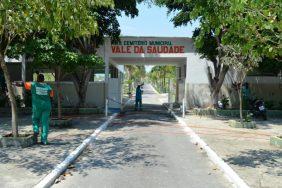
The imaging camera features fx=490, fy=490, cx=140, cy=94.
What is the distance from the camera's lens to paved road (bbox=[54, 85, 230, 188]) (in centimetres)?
864

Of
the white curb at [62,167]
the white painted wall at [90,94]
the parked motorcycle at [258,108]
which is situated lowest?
Answer: the white curb at [62,167]

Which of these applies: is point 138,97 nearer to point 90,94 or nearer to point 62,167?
point 90,94

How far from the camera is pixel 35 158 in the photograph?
1041cm

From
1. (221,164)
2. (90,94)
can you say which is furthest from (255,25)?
(90,94)

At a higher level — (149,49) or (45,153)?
(149,49)

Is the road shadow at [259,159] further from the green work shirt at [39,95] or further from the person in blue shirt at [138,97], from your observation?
the person in blue shirt at [138,97]

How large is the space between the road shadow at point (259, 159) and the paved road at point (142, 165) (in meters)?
0.67

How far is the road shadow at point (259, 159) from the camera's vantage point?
10281mm

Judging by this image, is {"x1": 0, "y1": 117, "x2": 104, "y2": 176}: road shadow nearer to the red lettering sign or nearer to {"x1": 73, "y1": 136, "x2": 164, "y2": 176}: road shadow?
{"x1": 73, "y1": 136, "x2": 164, "y2": 176}: road shadow

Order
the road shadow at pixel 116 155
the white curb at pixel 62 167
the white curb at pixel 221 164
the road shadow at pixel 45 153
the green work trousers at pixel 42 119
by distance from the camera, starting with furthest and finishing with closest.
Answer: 1. the green work trousers at pixel 42 119
2. the road shadow at pixel 116 155
3. the road shadow at pixel 45 153
4. the white curb at pixel 221 164
5. the white curb at pixel 62 167

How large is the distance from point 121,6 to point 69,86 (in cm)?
615

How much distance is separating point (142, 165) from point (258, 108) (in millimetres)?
13843

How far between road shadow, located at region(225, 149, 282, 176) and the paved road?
Result: 67 centimetres

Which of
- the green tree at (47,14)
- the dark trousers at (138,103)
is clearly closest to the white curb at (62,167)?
the green tree at (47,14)
